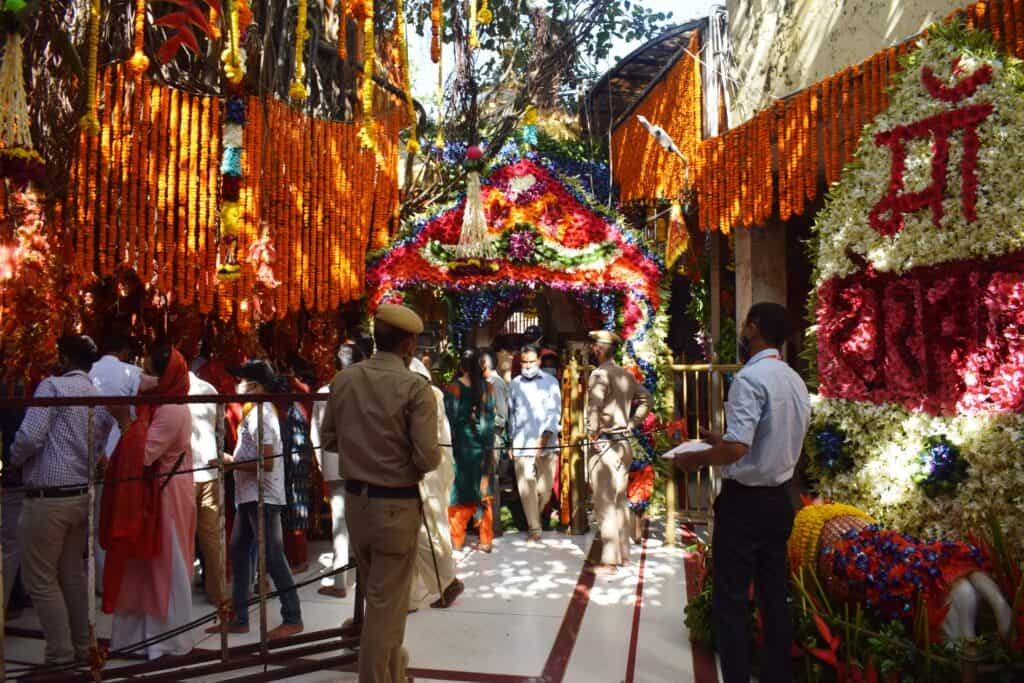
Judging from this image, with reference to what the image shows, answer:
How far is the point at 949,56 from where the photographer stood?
15.4ft

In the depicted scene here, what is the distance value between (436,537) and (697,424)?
5.88 ft

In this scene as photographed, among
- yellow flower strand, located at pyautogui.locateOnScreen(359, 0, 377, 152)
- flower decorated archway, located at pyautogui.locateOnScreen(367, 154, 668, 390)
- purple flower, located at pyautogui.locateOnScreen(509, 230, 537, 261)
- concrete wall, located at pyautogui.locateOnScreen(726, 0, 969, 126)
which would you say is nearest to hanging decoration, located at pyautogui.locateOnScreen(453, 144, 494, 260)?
flower decorated archway, located at pyautogui.locateOnScreen(367, 154, 668, 390)

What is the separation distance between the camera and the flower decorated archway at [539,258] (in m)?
8.57

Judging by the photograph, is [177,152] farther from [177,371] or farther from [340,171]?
[177,371]

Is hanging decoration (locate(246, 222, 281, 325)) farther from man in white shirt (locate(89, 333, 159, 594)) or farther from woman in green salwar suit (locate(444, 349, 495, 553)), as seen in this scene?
woman in green salwar suit (locate(444, 349, 495, 553))

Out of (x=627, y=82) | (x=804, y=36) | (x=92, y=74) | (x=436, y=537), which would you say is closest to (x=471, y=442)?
(x=436, y=537)

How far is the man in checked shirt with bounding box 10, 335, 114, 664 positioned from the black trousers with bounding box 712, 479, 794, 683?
3097 mm

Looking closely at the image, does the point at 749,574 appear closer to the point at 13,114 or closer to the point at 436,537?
the point at 436,537

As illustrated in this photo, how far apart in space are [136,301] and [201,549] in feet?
9.62

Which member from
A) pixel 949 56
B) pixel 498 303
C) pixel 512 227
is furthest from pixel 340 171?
pixel 949 56

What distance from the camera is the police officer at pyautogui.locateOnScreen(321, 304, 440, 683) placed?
10.2ft

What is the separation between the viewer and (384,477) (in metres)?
3.11

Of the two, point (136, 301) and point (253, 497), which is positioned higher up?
point (136, 301)

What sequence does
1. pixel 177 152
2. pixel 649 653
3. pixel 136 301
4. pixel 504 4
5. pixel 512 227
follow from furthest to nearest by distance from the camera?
pixel 504 4, pixel 512 227, pixel 136 301, pixel 177 152, pixel 649 653
